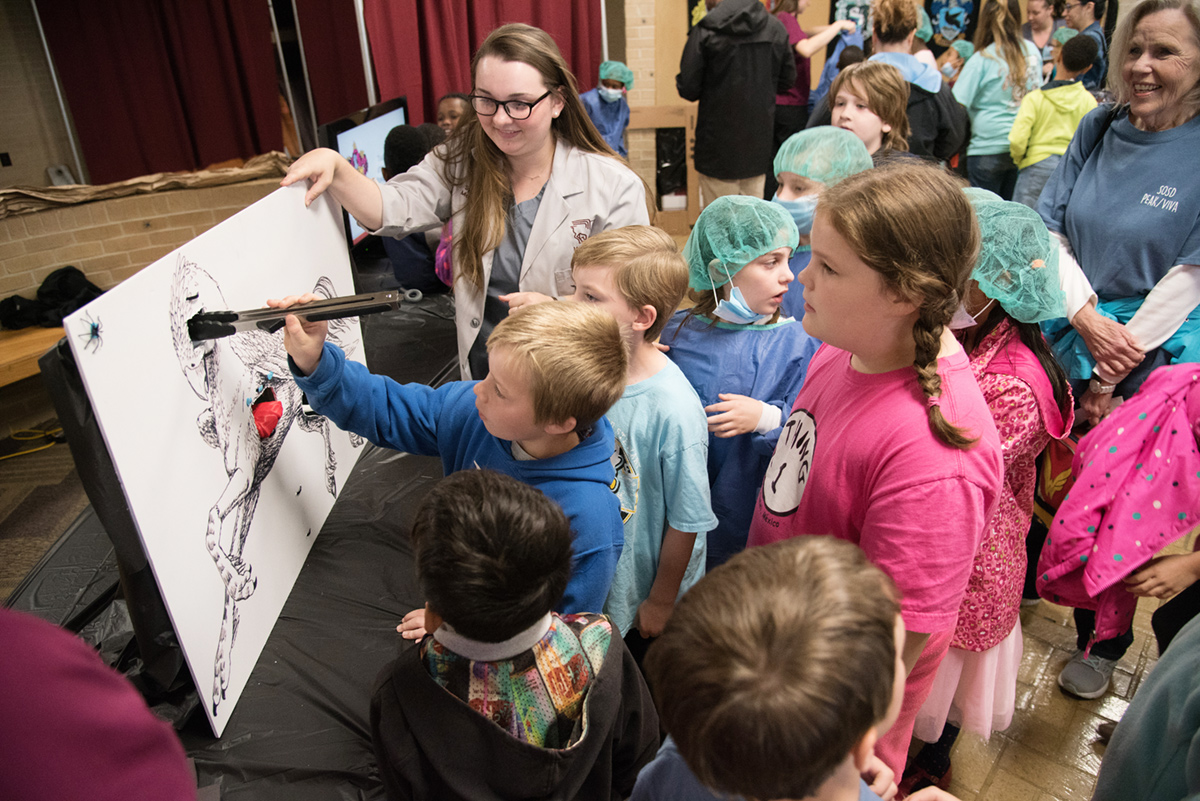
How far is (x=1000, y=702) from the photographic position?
1690mm

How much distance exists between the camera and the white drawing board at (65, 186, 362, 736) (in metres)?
1.03

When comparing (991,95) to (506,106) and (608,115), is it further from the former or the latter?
(506,106)

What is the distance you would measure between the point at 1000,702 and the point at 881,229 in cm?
127

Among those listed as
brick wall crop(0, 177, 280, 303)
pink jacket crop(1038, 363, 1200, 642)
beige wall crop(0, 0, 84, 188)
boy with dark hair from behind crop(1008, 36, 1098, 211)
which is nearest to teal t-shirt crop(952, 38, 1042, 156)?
boy with dark hair from behind crop(1008, 36, 1098, 211)

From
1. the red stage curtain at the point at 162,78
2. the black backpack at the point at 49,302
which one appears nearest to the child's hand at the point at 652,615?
the black backpack at the point at 49,302

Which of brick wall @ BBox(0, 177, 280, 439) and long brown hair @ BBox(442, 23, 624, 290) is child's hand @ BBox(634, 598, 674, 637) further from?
brick wall @ BBox(0, 177, 280, 439)

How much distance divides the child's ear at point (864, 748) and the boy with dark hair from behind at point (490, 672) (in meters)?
0.41

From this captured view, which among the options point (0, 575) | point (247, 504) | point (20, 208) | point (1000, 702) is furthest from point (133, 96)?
point (1000, 702)

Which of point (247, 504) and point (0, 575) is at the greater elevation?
point (247, 504)

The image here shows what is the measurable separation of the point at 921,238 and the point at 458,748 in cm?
96

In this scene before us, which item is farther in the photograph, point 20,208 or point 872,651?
point 20,208

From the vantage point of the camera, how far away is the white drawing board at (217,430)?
1.03m

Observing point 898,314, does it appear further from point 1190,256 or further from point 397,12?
point 397,12

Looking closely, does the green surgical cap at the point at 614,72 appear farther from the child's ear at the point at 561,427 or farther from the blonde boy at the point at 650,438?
the child's ear at the point at 561,427
